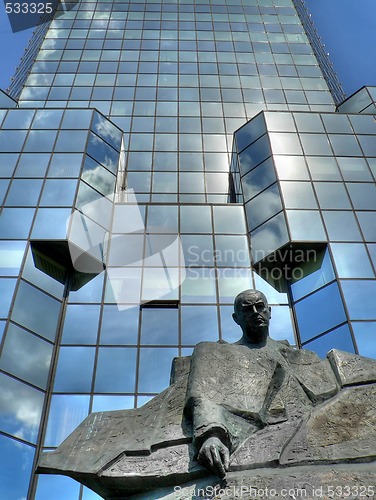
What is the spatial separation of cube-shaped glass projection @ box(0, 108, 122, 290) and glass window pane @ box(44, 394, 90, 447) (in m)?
5.01

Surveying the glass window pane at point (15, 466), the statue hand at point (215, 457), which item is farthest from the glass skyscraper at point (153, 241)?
the statue hand at point (215, 457)

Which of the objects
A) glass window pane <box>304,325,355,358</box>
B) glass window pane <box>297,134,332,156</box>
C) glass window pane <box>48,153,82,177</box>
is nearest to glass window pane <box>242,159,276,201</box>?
glass window pane <box>297,134,332,156</box>

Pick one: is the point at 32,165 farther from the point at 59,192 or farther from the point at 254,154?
the point at 254,154

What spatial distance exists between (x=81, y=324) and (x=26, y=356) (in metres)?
2.35

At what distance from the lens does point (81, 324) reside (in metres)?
17.9

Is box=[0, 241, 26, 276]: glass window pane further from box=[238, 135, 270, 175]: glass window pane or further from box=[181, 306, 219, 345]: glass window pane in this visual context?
box=[238, 135, 270, 175]: glass window pane

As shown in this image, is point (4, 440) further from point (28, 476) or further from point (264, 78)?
point (264, 78)

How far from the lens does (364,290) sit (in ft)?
57.2

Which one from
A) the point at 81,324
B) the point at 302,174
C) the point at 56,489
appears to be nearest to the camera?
the point at 56,489

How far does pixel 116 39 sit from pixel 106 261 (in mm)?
26013

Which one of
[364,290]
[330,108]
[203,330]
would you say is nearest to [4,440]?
[203,330]

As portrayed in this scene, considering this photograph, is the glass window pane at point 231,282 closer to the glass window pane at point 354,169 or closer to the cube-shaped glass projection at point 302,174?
the cube-shaped glass projection at point 302,174

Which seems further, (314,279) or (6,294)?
(314,279)

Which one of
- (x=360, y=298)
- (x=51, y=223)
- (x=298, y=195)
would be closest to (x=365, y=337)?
(x=360, y=298)
